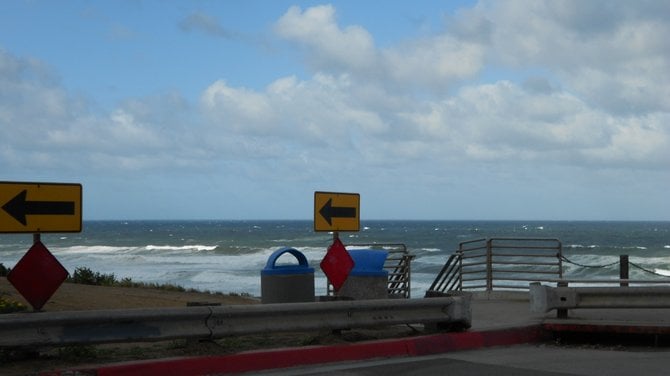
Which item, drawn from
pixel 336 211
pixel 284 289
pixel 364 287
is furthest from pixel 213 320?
pixel 364 287

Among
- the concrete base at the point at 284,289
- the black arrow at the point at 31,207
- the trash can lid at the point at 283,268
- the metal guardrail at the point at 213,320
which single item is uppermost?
the black arrow at the point at 31,207

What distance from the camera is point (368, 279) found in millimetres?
12805

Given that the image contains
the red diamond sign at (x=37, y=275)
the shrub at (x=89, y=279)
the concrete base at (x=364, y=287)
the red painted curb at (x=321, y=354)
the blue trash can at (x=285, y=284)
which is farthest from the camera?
the shrub at (x=89, y=279)

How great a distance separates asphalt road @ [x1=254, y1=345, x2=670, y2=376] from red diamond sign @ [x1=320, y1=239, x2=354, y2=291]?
188 cm

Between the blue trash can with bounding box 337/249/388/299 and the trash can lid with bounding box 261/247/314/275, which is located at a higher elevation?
the trash can lid with bounding box 261/247/314/275

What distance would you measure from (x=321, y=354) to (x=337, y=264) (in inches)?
82.0

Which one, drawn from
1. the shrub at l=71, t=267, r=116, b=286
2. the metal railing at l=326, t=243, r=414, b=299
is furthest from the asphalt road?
the shrub at l=71, t=267, r=116, b=286

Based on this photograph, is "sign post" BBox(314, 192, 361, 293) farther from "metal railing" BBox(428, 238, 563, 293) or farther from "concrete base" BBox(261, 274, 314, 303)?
"metal railing" BBox(428, 238, 563, 293)

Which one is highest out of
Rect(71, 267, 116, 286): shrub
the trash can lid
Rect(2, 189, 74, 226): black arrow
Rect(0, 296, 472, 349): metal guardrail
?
Rect(2, 189, 74, 226): black arrow

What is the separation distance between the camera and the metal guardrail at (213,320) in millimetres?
7820

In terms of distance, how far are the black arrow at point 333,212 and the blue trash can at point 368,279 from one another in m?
1.57

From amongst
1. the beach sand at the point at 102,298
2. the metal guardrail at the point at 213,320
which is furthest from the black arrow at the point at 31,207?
the beach sand at the point at 102,298

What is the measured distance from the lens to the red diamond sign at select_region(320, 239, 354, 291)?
11.2 m

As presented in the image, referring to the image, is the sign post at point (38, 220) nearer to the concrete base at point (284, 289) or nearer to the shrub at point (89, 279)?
the concrete base at point (284, 289)
